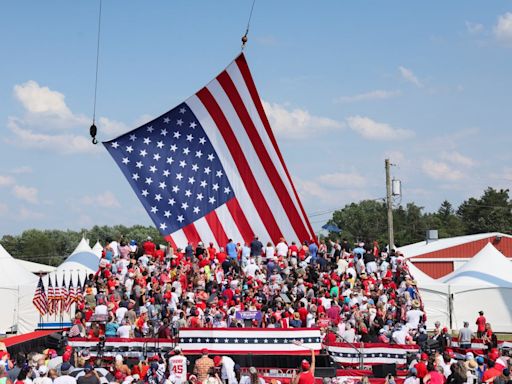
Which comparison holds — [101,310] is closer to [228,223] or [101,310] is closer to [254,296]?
[254,296]

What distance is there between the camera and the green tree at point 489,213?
344 ft

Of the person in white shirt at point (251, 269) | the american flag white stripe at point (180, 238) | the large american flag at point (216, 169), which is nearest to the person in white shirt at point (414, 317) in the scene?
the person in white shirt at point (251, 269)

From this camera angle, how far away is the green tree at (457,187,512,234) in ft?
344

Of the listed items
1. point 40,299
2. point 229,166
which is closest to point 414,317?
point 229,166

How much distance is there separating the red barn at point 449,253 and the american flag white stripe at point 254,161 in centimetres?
3071

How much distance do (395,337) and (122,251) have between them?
10.8 metres

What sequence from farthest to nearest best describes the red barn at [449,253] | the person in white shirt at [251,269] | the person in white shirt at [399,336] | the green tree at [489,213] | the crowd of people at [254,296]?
the green tree at [489,213] < the red barn at [449,253] < the person in white shirt at [251,269] < the crowd of people at [254,296] < the person in white shirt at [399,336]

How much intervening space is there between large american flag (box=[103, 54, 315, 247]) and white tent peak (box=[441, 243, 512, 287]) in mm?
12959

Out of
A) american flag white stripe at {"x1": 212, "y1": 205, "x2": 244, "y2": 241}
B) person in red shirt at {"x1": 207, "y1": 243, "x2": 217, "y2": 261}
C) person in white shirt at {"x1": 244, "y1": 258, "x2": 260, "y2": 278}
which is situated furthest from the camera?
american flag white stripe at {"x1": 212, "y1": 205, "x2": 244, "y2": 241}

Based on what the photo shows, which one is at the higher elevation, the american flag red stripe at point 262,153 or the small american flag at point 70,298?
the american flag red stripe at point 262,153

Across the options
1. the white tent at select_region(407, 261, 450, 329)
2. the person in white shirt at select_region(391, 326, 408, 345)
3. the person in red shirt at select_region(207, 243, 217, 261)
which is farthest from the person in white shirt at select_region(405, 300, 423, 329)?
the white tent at select_region(407, 261, 450, 329)

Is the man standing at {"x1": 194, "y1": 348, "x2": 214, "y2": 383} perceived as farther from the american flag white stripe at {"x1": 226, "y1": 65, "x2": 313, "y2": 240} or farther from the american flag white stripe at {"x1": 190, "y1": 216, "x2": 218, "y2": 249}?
the american flag white stripe at {"x1": 226, "y1": 65, "x2": 313, "y2": 240}

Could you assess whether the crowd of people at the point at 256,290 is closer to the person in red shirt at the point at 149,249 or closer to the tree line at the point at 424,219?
the person in red shirt at the point at 149,249

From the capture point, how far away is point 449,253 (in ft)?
187
